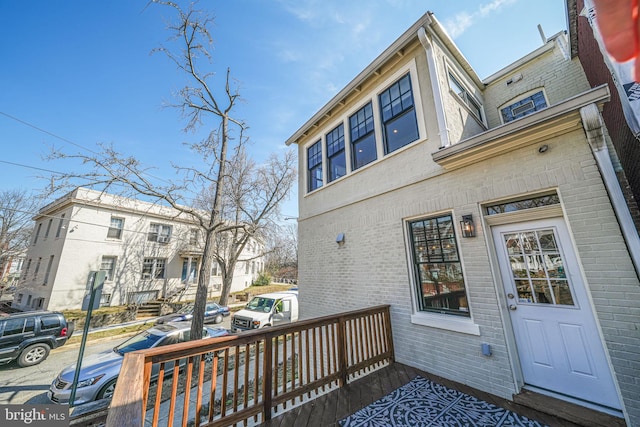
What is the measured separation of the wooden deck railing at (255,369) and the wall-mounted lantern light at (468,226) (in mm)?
1976

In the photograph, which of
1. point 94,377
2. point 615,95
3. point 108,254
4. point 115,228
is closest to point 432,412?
point 615,95

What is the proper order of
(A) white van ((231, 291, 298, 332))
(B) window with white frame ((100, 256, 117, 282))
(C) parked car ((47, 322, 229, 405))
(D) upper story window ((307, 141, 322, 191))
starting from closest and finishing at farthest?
(C) parked car ((47, 322, 229, 405)) → (D) upper story window ((307, 141, 322, 191)) → (A) white van ((231, 291, 298, 332)) → (B) window with white frame ((100, 256, 117, 282))

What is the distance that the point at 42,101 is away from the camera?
726cm

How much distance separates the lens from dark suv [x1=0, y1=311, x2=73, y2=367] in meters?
6.88

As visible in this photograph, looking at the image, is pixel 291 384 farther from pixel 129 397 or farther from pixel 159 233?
pixel 159 233

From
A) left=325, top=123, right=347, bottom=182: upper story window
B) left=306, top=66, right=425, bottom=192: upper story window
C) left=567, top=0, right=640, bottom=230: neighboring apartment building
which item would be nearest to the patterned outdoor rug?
left=567, top=0, right=640, bottom=230: neighboring apartment building

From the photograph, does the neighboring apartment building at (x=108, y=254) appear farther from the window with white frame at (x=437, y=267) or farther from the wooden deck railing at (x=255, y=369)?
the window with white frame at (x=437, y=267)

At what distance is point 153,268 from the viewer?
16.1m

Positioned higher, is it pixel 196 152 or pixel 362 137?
pixel 196 152

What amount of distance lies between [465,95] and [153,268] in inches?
787

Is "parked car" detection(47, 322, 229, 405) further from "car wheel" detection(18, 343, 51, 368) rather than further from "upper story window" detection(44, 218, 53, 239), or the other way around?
"upper story window" detection(44, 218, 53, 239)

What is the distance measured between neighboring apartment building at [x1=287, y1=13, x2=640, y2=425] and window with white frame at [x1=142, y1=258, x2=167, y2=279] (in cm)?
1539

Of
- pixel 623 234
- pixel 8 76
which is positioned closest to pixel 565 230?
pixel 623 234

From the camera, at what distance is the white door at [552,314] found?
2615mm
